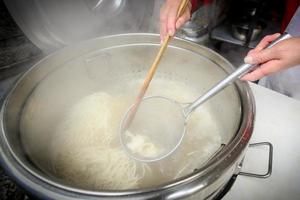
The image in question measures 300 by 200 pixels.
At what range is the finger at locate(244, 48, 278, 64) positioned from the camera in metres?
1.35

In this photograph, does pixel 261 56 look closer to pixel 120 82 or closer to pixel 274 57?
pixel 274 57

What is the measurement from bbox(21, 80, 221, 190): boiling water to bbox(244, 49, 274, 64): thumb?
68 cm

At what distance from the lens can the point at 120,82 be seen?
7.57ft

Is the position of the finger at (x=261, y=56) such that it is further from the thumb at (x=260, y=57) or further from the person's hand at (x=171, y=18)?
the person's hand at (x=171, y=18)

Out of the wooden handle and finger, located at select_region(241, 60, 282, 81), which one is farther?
the wooden handle

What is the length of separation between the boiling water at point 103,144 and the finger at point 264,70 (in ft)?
1.94

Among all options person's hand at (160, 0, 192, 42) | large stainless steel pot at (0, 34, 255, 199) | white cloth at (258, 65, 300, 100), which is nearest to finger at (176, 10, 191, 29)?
person's hand at (160, 0, 192, 42)

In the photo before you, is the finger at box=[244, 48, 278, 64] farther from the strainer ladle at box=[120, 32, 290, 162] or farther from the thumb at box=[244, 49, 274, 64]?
the strainer ladle at box=[120, 32, 290, 162]

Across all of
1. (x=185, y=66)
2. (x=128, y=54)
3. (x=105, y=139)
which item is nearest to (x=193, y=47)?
(x=185, y=66)

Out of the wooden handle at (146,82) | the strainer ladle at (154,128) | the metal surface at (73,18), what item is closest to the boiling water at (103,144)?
the strainer ladle at (154,128)

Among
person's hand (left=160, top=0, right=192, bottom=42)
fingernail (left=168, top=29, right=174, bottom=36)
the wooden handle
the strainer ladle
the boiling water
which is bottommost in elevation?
the boiling water

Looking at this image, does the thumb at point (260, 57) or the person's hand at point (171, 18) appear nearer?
the thumb at point (260, 57)

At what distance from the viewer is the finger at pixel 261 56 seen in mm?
1351

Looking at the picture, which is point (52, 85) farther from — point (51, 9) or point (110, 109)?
point (51, 9)
